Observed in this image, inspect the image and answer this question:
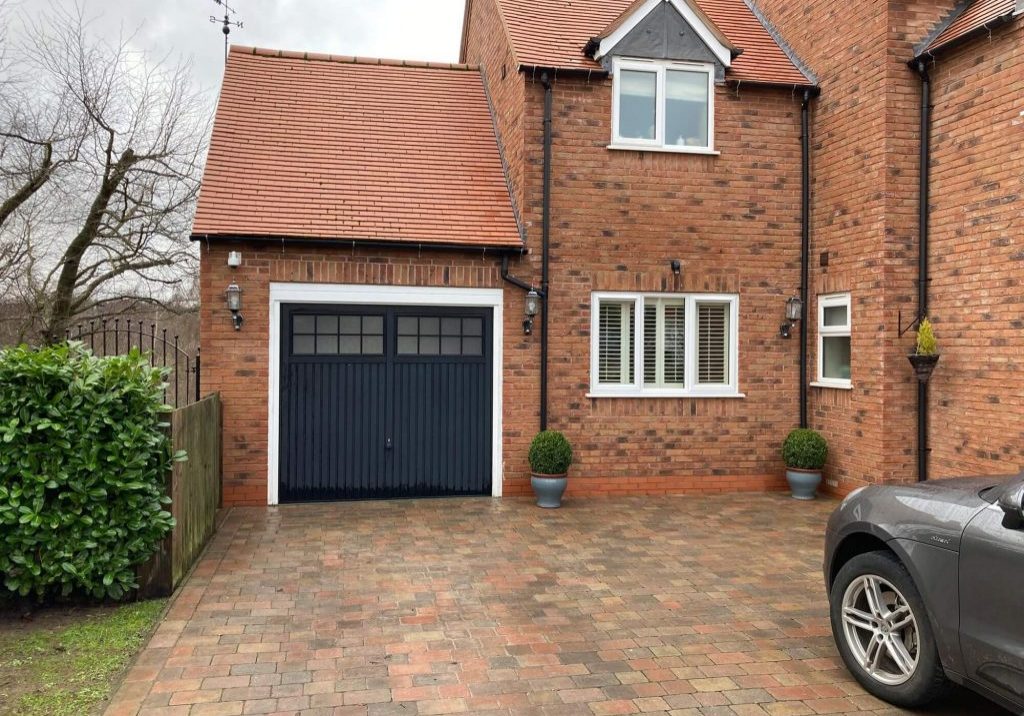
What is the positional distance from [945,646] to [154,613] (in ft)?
15.7

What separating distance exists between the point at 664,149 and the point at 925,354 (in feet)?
12.8

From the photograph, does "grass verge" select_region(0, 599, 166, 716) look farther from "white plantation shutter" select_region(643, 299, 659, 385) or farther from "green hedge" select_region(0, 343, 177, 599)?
"white plantation shutter" select_region(643, 299, 659, 385)

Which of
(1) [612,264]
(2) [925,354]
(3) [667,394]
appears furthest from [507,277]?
(2) [925,354]

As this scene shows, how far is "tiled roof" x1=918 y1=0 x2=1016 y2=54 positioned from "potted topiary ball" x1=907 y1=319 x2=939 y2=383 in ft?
9.79

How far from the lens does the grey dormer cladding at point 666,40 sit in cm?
996

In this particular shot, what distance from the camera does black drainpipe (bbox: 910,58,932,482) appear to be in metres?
8.73

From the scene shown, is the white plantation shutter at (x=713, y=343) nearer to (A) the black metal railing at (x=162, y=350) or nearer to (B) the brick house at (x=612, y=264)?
(B) the brick house at (x=612, y=264)

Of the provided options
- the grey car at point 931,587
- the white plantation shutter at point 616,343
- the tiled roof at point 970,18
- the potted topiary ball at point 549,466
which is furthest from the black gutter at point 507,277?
the grey car at point 931,587

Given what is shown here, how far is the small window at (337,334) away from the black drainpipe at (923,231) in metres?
6.16

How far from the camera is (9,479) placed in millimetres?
5211

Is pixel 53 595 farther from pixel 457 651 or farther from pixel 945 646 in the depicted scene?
pixel 945 646

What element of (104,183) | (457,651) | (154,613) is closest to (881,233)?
(457,651)

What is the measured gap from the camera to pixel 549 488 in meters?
9.03

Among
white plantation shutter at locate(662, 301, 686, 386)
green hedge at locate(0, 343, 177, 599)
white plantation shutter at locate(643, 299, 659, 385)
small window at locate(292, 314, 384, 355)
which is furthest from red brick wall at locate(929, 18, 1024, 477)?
green hedge at locate(0, 343, 177, 599)
